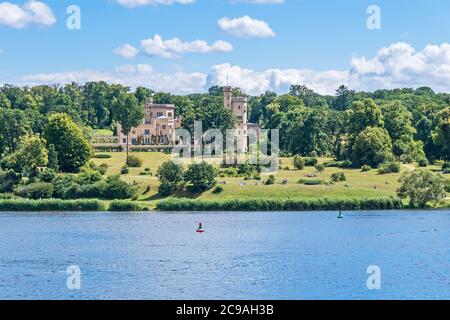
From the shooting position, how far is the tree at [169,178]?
131m

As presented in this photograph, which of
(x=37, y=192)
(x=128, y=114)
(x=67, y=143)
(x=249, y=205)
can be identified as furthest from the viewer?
(x=128, y=114)

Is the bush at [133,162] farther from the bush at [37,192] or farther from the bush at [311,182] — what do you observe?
the bush at [311,182]

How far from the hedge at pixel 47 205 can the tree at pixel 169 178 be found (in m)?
10.2

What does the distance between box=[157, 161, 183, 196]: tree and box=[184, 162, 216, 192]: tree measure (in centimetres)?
145

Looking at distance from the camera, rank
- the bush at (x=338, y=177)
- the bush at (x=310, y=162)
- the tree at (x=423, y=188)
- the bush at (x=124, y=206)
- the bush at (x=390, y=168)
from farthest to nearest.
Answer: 1. the bush at (x=310, y=162)
2. the bush at (x=390, y=168)
3. the bush at (x=338, y=177)
4. the bush at (x=124, y=206)
5. the tree at (x=423, y=188)

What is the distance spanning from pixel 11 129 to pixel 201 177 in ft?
206

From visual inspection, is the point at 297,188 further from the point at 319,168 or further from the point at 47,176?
the point at 47,176

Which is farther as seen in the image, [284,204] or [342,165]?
[342,165]

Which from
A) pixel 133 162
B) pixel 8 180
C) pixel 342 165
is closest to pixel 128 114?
pixel 133 162

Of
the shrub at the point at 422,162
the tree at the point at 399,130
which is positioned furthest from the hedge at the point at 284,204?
the tree at the point at 399,130

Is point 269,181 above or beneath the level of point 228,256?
above

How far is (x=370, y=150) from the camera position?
155 m

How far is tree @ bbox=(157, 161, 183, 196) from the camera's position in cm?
13088

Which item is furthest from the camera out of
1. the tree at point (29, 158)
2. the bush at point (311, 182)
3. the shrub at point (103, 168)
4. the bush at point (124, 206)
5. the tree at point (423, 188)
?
the shrub at point (103, 168)
